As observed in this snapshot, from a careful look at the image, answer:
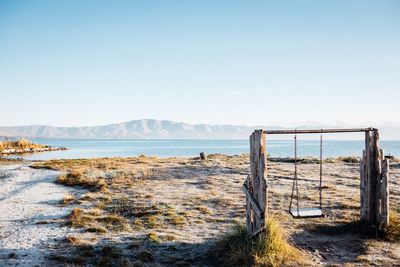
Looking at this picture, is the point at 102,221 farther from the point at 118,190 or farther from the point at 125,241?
the point at 118,190

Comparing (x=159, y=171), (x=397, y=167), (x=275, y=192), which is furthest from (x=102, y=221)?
(x=397, y=167)

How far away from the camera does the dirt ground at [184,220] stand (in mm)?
10227

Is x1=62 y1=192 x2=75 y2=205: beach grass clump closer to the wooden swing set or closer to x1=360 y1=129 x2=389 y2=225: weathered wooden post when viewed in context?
the wooden swing set

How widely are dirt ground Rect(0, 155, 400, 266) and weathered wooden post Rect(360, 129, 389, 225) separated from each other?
2.95 ft

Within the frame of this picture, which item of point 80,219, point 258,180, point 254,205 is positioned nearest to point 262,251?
point 254,205

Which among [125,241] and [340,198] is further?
[340,198]

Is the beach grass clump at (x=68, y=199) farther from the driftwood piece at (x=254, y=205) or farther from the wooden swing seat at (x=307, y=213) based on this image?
the wooden swing seat at (x=307, y=213)

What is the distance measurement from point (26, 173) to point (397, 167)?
30.6m

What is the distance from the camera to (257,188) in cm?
1032

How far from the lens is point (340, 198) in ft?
61.4

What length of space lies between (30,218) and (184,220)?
609cm

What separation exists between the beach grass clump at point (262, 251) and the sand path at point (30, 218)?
4850 millimetres

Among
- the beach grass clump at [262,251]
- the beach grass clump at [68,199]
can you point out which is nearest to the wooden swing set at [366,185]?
the beach grass clump at [262,251]

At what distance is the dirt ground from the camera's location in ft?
33.6
